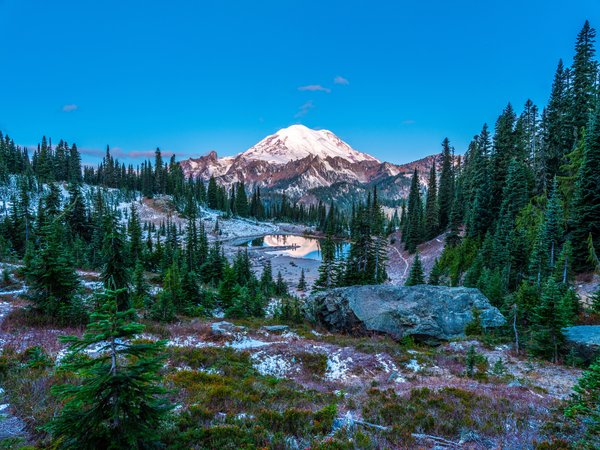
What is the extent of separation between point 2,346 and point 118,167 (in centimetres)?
15133

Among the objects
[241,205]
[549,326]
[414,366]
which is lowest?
[414,366]

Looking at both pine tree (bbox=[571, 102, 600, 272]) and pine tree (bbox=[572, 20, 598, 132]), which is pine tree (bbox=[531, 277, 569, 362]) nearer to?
pine tree (bbox=[571, 102, 600, 272])

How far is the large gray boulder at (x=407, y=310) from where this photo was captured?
20.1m

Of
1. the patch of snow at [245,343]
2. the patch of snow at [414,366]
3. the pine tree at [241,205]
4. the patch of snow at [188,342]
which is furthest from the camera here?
the pine tree at [241,205]

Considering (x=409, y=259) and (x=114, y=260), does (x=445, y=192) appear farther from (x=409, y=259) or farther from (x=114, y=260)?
(x=114, y=260)

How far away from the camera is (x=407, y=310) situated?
20.9m

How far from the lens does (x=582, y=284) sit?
24.4 meters

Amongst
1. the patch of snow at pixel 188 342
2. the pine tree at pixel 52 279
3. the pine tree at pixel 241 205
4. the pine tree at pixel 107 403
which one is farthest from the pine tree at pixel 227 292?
the pine tree at pixel 241 205

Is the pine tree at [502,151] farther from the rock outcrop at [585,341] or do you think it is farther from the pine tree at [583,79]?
the rock outcrop at [585,341]

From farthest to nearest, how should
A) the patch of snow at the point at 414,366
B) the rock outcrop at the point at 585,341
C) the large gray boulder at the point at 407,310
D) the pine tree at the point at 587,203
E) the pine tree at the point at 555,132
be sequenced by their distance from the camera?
the pine tree at the point at 555,132, the pine tree at the point at 587,203, the large gray boulder at the point at 407,310, the patch of snow at the point at 414,366, the rock outcrop at the point at 585,341

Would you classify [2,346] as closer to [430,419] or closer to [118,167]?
[430,419]

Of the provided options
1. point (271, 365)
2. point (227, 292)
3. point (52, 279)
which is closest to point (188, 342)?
point (271, 365)

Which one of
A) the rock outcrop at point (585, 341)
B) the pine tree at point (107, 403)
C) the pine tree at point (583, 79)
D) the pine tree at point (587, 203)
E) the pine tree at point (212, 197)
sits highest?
the pine tree at point (583, 79)

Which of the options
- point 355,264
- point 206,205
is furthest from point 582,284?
point 206,205
